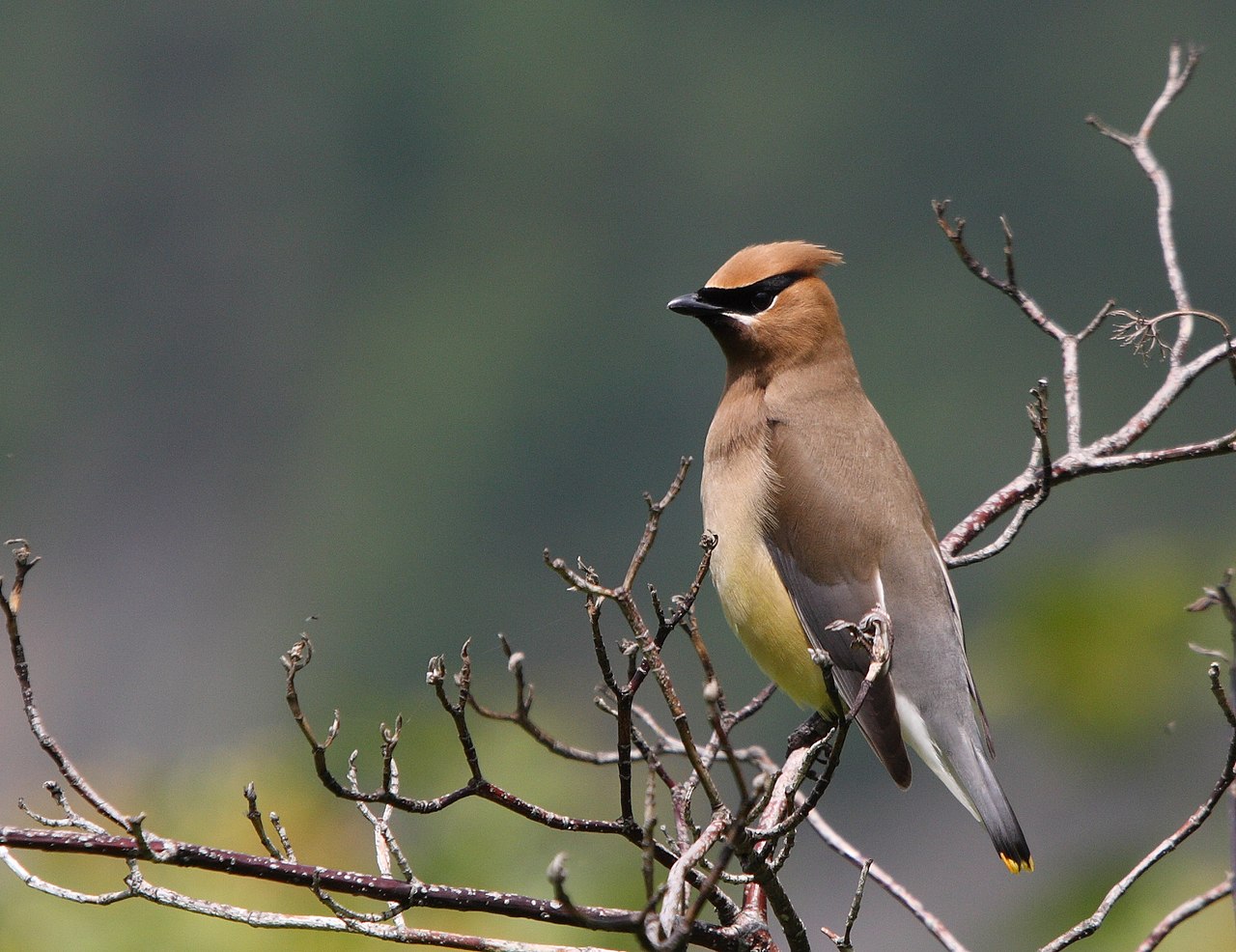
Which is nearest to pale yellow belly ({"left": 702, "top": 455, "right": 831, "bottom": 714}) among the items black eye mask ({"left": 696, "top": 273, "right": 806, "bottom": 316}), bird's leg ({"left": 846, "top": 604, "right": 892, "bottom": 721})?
black eye mask ({"left": 696, "top": 273, "right": 806, "bottom": 316})

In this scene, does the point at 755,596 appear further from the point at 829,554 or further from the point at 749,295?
the point at 749,295

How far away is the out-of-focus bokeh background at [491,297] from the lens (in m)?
36.8

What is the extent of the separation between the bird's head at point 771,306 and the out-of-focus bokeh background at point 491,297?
65.9ft

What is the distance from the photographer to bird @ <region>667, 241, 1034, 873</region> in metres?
3.59

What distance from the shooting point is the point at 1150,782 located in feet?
18.6

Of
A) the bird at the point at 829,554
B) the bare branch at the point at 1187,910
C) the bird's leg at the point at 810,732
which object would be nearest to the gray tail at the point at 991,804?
the bird at the point at 829,554

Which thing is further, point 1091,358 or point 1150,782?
point 1091,358

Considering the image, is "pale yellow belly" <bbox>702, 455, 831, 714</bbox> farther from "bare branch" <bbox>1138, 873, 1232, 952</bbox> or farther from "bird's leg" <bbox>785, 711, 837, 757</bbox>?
"bare branch" <bbox>1138, 873, 1232, 952</bbox>

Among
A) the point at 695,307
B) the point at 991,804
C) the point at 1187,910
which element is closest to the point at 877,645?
the point at 1187,910

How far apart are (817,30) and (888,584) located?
4989 centimetres

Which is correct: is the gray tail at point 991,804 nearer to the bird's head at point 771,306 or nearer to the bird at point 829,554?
the bird at point 829,554

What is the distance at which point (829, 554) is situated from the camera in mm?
3732

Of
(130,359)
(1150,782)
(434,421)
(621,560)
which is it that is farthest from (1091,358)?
(1150,782)

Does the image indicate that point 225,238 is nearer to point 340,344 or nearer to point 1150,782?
point 340,344
